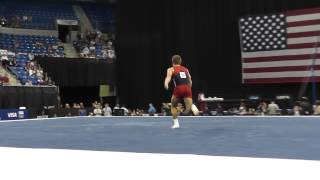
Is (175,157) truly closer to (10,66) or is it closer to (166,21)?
(166,21)

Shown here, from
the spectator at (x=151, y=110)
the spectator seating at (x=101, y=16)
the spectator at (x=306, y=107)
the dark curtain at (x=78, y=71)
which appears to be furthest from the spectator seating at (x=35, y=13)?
the spectator at (x=306, y=107)

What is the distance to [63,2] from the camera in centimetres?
3791

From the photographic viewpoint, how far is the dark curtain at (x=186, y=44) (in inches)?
802

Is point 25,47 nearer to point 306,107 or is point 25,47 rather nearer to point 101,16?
point 101,16

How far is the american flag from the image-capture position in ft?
60.7

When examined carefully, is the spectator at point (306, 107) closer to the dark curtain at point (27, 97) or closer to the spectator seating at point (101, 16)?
the dark curtain at point (27, 97)

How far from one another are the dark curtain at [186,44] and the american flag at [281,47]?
1.18ft

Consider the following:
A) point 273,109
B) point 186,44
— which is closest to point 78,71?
point 186,44

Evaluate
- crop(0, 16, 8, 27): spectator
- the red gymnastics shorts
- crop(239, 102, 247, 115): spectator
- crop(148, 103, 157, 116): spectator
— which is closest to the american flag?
crop(239, 102, 247, 115): spectator

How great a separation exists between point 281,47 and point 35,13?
21.9 m

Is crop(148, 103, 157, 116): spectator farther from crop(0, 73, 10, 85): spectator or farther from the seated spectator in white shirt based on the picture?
the seated spectator in white shirt

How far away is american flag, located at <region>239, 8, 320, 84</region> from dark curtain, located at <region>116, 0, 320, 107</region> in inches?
14.1

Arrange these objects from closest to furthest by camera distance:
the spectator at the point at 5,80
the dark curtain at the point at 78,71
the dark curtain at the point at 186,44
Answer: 1. the dark curtain at the point at 186,44
2. the spectator at the point at 5,80
3. the dark curtain at the point at 78,71

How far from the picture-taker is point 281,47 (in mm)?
19359
